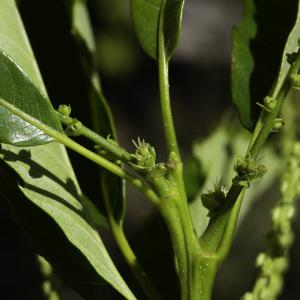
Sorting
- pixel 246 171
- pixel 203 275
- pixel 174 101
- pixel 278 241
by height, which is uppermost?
pixel 246 171

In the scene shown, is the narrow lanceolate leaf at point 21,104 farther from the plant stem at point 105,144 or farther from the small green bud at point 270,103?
the small green bud at point 270,103

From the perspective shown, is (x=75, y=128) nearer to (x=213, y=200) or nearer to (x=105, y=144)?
(x=105, y=144)

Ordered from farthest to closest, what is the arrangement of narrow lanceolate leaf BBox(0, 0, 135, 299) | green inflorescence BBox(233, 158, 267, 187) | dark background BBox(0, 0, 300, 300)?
dark background BBox(0, 0, 300, 300), narrow lanceolate leaf BBox(0, 0, 135, 299), green inflorescence BBox(233, 158, 267, 187)

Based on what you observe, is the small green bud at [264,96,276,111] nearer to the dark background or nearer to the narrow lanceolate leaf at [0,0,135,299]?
the narrow lanceolate leaf at [0,0,135,299]

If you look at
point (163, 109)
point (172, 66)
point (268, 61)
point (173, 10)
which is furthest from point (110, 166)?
point (172, 66)

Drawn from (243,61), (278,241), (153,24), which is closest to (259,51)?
(243,61)

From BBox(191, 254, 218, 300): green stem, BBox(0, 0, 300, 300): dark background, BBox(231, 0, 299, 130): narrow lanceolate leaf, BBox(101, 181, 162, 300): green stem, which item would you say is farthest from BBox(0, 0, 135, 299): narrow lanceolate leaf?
BBox(0, 0, 300, 300): dark background
